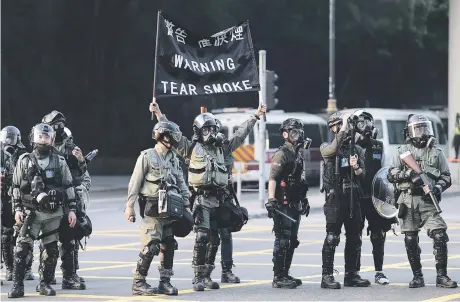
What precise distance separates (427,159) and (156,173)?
110 inches

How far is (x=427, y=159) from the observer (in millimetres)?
12602

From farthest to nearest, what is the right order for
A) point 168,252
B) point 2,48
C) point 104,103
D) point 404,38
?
point 404,38, point 104,103, point 2,48, point 168,252

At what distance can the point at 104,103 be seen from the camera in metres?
44.8

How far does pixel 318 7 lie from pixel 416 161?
111 ft

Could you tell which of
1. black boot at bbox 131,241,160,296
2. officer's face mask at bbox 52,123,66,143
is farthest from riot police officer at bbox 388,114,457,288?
officer's face mask at bbox 52,123,66,143

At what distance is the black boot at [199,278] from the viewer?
41.0ft

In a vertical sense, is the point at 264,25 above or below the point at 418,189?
above

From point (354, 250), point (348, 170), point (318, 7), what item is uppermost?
point (318, 7)

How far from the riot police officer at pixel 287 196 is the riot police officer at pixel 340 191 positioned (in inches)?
12.6

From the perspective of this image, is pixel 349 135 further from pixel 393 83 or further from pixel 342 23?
pixel 393 83

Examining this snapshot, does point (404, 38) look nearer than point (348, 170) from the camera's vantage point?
No

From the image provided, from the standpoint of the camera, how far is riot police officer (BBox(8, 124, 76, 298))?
12.1 metres

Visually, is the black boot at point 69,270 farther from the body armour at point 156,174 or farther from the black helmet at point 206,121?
the black helmet at point 206,121

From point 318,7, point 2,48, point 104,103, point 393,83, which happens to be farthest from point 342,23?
point 2,48
